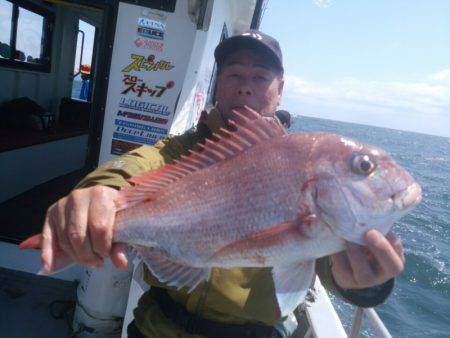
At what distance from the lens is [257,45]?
2502 millimetres

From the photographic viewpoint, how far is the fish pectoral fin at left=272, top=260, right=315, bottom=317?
1.53 m

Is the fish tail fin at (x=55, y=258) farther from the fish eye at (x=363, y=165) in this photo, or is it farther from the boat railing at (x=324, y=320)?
the boat railing at (x=324, y=320)

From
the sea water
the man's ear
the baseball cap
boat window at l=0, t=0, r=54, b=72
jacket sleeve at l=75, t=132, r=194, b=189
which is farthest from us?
the baseball cap

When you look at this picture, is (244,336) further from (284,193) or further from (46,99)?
(46,99)

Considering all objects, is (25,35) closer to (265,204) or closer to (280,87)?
(280,87)

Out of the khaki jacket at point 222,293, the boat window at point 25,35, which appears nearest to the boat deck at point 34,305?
the khaki jacket at point 222,293

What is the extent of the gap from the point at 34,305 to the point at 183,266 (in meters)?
3.07

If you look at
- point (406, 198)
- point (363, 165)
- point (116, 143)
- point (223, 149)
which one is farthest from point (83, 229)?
point (116, 143)

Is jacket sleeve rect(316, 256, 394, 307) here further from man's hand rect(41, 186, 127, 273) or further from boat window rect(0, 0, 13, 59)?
boat window rect(0, 0, 13, 59)

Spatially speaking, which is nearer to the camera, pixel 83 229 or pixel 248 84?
pixel 83 229

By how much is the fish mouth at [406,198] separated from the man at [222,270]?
141mm

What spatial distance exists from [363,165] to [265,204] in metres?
0.41

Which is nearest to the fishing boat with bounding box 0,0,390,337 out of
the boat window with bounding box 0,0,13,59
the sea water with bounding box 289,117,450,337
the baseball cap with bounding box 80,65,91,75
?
the boat window with bounding box 0,0,13,59

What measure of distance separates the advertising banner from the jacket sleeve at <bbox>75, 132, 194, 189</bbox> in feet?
5.77
